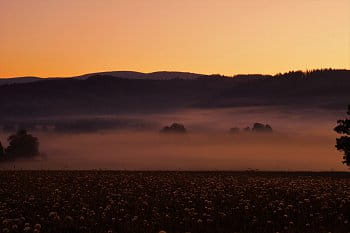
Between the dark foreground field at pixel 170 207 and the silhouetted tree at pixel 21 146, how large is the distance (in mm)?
72976

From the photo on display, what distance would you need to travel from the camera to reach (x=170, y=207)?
22359 mm

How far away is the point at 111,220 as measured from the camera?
19.3 m

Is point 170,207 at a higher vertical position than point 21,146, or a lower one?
lower

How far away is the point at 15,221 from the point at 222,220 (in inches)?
257

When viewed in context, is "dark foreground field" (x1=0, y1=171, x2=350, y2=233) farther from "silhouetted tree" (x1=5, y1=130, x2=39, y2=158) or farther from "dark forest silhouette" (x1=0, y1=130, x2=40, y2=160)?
"silhouetted tree" (x1=5, y1=130, x2=39, y2=158)

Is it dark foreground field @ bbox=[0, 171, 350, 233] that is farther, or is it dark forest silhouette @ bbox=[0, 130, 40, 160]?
dark forest silhouette @ bbox=[0, 130, 40, 160]

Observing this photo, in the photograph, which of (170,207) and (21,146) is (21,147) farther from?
(170,207)

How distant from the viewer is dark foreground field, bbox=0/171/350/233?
18359 millimetres

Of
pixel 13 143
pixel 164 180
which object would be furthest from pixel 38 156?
pixel 164 180

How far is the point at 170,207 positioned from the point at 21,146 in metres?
85.2

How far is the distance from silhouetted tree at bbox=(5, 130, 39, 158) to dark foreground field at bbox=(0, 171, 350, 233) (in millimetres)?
72976

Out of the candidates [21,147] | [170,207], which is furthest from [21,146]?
[170,207]

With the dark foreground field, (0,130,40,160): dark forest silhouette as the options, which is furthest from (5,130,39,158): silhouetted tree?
the dark foreground field

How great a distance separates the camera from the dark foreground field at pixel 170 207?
60.2 ft
